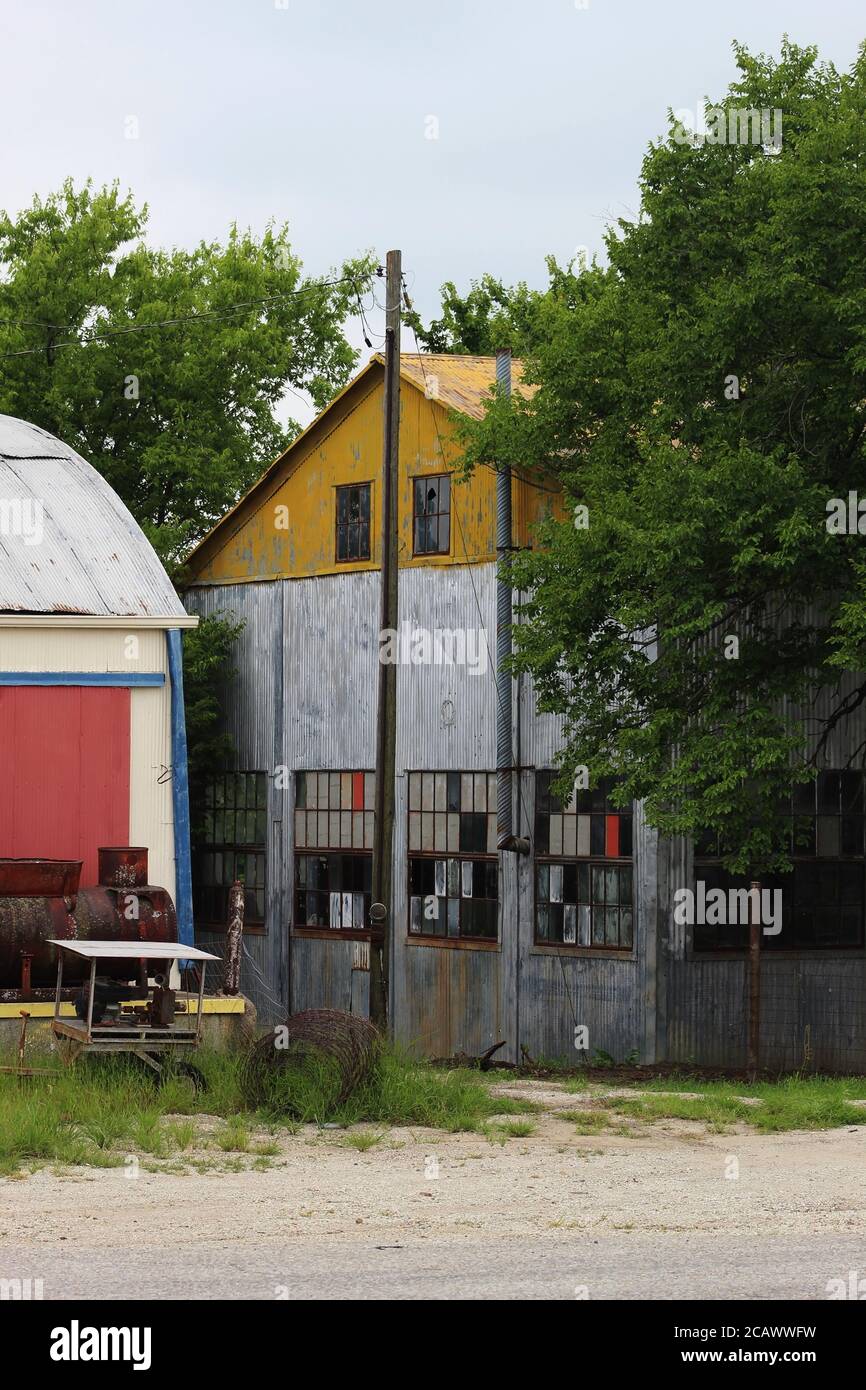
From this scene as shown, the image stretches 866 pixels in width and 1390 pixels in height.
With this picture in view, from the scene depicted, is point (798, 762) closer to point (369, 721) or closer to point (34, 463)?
point (369, 721)

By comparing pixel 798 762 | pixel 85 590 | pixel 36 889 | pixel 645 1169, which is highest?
pixel 85 590

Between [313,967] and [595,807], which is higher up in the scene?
→ [595,807]

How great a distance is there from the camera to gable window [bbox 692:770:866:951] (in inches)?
916

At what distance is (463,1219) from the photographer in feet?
37.9

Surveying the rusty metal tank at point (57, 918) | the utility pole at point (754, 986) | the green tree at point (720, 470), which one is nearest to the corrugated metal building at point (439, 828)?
the green tree at point (720, 470)

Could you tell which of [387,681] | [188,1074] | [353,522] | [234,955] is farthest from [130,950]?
[353,522]

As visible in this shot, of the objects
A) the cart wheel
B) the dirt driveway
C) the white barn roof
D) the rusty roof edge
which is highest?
the rusty roof edge

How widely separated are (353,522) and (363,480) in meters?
0.67

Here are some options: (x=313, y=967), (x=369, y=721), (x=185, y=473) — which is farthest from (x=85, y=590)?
(x=185, y=473)

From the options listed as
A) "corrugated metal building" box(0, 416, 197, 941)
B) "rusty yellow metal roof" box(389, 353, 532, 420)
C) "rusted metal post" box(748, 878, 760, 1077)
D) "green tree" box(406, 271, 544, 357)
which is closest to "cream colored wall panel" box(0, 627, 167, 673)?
"corrugated metal building" box(0, 416, 197, 941)

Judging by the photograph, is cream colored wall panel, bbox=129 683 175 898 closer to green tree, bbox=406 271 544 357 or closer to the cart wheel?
the cart wheel

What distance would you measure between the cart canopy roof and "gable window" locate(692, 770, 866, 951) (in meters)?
7.68

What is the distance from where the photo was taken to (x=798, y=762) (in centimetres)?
1977
